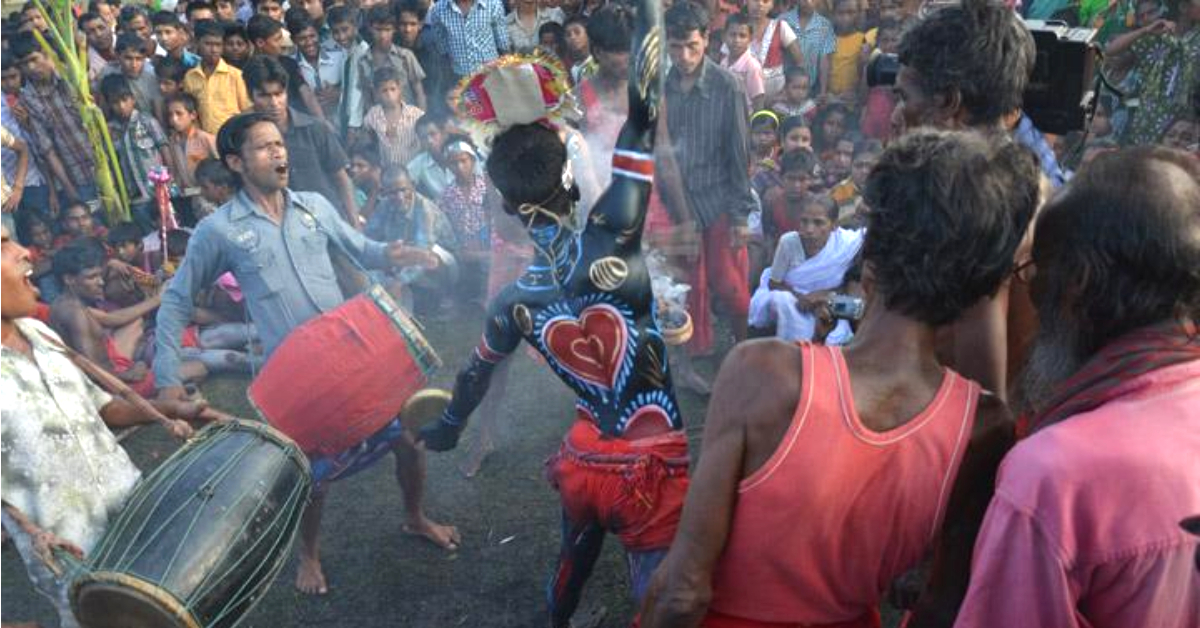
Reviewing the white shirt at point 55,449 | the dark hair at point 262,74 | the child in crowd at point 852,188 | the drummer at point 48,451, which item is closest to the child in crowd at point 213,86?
the dark hair at point 262,74

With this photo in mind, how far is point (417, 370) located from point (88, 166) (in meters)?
5.80

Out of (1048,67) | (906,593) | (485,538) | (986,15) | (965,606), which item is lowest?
(485,538)

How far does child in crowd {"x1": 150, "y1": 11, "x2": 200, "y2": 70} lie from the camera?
349 inches

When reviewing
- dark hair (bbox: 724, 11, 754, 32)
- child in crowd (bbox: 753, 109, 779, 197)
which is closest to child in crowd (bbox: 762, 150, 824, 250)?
child in crowd (bbox: 753, 109, 779, 197)

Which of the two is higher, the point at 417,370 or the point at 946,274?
the point at 946,274

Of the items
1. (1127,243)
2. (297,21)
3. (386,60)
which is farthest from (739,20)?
(1127,243)

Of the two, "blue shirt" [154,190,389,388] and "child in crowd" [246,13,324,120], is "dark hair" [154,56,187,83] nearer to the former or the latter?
"child in crowd" [246,13,324,120]

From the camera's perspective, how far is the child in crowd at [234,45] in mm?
8664

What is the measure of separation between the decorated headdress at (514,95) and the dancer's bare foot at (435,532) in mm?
1943

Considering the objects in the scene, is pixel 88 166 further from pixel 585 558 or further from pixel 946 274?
pixel 946 274

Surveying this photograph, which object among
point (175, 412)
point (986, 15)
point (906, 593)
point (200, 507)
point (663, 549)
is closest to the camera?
point (906, 593)

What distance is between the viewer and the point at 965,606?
4.86 feet

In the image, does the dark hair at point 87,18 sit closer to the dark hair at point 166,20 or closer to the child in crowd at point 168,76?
the dark hair at point 166,20

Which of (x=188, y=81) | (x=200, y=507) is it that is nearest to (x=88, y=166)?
(x=188, y=81)
